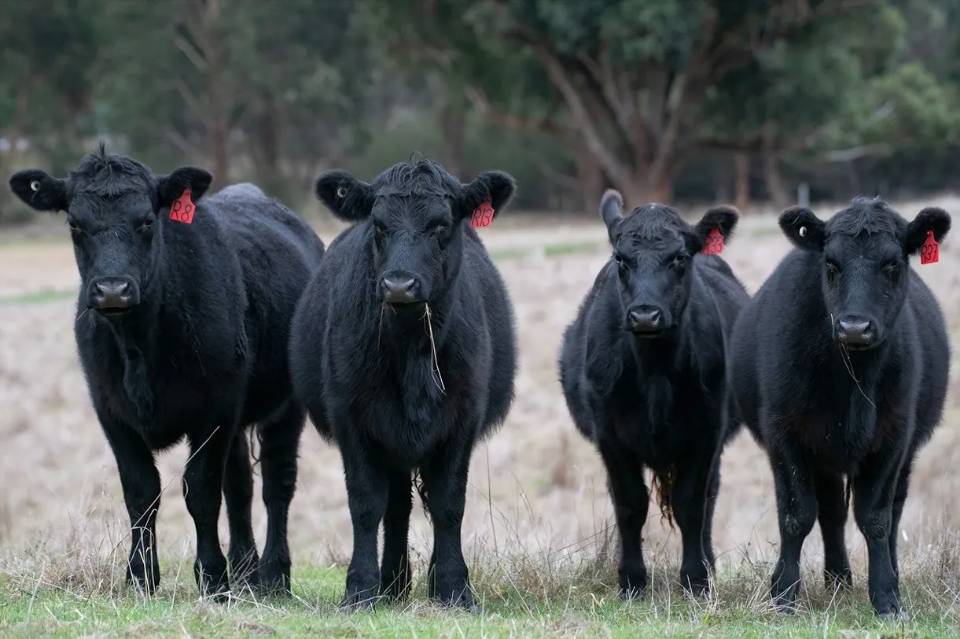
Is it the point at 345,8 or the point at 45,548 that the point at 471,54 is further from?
the point at 45,548

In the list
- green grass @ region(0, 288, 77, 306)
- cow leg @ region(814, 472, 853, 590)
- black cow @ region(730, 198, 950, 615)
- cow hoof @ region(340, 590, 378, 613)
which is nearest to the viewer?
cow hoof @ region(340, 590, 378, 613)

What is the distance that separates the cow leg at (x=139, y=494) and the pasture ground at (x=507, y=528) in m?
0.15

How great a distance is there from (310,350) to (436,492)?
126 cm

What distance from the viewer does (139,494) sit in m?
8.54

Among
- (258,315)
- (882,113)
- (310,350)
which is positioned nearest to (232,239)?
(258,315)

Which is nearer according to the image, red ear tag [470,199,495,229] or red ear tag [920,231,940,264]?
red ear tag [920,231,940,264]

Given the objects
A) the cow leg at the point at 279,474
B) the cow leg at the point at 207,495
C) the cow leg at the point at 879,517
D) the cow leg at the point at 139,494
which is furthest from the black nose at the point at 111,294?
the cow leg at the point at 879,517

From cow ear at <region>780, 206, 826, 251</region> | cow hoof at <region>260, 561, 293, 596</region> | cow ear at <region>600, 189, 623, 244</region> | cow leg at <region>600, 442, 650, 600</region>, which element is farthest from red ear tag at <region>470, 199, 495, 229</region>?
cow hoof at <region>260, 561, 293, 596</region>

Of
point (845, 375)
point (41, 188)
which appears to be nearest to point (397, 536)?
point (845, 375)

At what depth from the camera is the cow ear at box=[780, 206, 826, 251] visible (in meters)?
8.37

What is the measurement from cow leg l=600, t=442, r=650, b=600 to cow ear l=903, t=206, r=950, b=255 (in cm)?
226

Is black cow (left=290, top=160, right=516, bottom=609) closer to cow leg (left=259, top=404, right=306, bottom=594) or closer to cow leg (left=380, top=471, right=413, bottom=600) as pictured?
cow leg (left=380, top=471, right=413, bottom=600)

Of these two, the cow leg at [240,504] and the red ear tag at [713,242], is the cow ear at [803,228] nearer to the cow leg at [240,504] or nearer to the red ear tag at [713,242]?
the red ear tag at [713,242]

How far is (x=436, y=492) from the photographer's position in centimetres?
826
